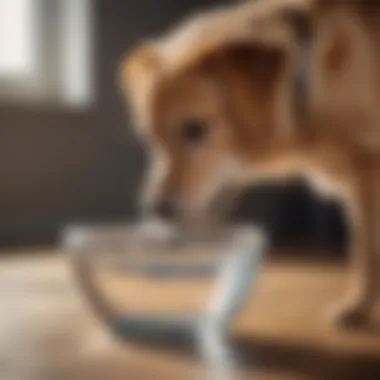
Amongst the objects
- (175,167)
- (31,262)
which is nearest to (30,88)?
(31,262)

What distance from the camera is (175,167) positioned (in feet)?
2.40

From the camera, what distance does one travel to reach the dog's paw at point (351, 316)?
0.68 m

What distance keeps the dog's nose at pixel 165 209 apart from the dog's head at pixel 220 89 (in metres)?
0.03

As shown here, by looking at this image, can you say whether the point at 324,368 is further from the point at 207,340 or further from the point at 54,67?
the point at 54,67

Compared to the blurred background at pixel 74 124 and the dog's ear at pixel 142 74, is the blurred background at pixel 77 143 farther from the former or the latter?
the dog's ear at pixel 142 74

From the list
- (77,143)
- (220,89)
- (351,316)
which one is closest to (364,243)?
(351,316)

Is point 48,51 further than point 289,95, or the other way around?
point 48,51

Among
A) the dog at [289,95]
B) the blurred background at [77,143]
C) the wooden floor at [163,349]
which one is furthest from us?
the blurred background at [77,143]

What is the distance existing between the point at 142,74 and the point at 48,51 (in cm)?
68

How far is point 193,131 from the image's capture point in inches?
27.9

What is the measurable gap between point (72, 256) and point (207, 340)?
0.36ft

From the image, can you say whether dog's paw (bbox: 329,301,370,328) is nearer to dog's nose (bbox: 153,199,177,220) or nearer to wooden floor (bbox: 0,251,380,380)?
wooden floor (bbox: 0,251,380,380)

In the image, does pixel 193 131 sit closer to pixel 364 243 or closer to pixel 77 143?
pixel 364 243

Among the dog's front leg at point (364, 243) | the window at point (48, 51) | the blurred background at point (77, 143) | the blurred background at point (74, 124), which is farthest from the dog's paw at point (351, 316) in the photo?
the window at point (48, 51)
